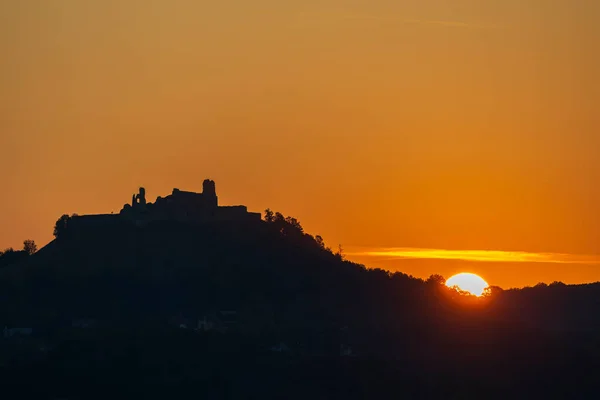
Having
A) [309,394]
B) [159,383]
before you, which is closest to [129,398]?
[159,383]

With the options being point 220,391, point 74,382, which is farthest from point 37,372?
point 220,391

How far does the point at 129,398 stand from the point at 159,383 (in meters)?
5.77

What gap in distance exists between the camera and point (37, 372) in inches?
7830

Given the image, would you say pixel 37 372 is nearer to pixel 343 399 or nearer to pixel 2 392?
pixel 2 392

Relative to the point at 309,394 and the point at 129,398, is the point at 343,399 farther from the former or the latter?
the point at 129,398

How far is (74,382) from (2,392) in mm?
7075

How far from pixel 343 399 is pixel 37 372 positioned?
29511 millimetres

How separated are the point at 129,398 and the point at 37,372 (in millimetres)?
10448

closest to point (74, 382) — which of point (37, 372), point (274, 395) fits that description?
point (37, 372)

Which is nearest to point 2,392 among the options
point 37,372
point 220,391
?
point 37,372

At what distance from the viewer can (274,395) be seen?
19862cm

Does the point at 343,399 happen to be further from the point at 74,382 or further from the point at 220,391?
the point at 74,382

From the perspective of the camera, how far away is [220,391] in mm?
198500

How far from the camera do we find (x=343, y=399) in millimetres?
199500
